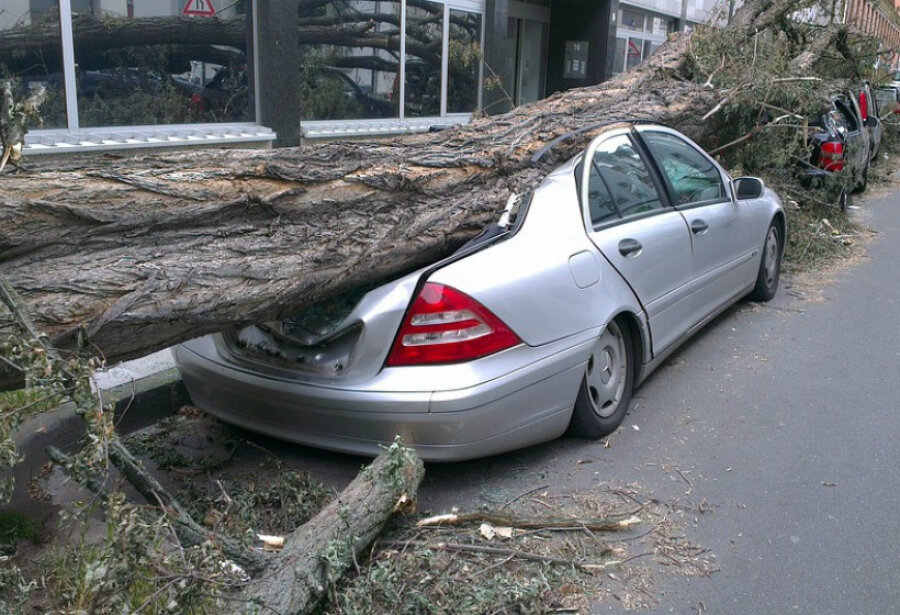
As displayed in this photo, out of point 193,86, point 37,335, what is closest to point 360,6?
point 193,86

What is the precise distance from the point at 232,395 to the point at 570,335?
5.41 ft

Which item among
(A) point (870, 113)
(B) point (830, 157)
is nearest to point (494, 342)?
(B) point (830, 157)

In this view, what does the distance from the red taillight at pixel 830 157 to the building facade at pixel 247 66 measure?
2.59m

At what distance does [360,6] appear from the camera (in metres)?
12.1

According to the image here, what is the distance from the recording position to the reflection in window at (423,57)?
13477 mm

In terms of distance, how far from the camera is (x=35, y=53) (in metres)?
8.11

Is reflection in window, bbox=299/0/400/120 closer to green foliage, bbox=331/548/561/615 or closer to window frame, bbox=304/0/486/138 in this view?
window frame, bbox=304/0/486/138

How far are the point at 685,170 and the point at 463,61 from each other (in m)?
9.36

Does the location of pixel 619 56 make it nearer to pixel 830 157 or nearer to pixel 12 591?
pixel 830 157

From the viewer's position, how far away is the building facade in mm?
8359

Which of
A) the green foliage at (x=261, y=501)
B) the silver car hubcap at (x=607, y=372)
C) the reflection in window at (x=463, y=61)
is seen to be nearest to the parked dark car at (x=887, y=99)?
the reflection in window at (x=463, y=61)

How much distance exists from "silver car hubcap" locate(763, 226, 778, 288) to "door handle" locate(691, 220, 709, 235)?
1.84m

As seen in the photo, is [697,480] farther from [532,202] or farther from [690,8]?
[690,8]

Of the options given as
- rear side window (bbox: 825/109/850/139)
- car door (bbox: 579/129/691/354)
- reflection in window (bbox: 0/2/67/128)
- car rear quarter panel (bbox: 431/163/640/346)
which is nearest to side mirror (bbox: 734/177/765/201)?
car door (bbox: 579/129/691/354)
